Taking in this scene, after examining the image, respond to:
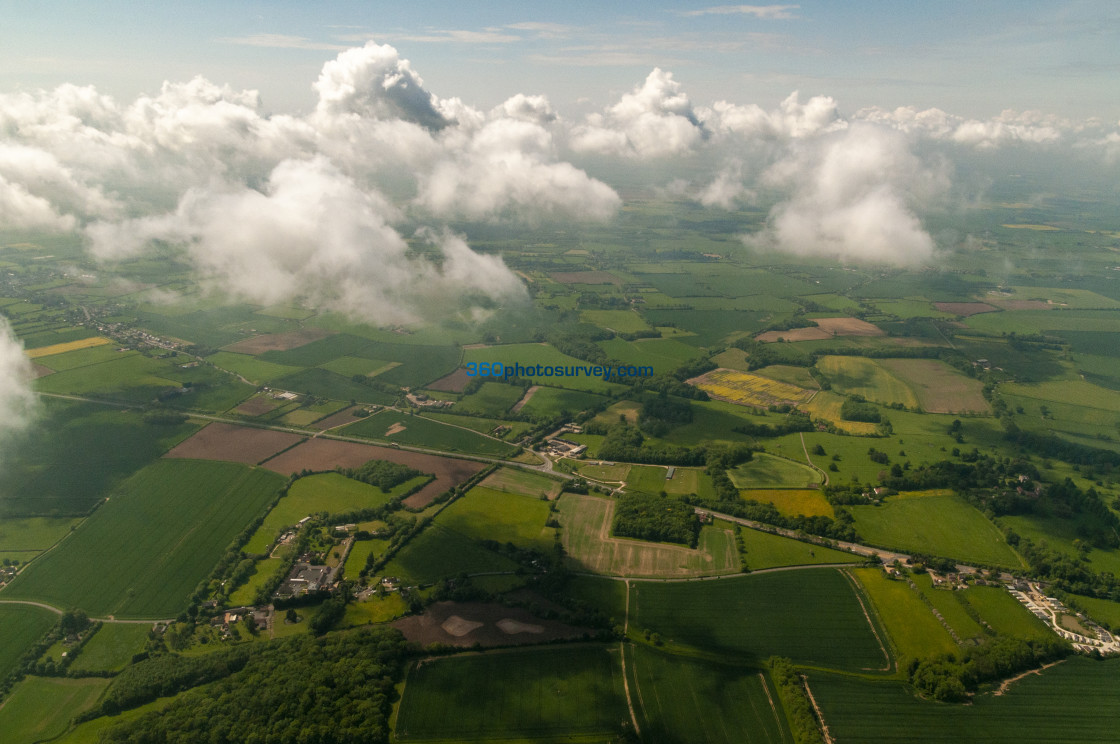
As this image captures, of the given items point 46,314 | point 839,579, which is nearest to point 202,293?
point 46,314

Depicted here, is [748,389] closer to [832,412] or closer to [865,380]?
[832,412]

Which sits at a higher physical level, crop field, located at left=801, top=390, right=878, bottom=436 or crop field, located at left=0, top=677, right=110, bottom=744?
crop field, located at left=801, top=390, right=878, bottom=436

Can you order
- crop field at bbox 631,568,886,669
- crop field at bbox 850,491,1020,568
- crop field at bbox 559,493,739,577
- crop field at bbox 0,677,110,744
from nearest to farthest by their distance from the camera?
crop field at bbox 0,677,110,744 < crop field at bbox 631,568,886,669 < crop field at bbox 559,493,739,577 < crop field at bbox 850,491,1020,568

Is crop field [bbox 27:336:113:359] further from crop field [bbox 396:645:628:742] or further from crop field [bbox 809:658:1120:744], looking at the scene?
crop field [bbox 809:658:1120:744]

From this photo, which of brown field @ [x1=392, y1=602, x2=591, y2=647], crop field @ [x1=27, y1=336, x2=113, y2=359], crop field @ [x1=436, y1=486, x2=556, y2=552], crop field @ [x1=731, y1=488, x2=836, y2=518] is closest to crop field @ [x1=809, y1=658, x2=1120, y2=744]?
brown field @ [x1=392, y1=602, x2=591, y2=647]

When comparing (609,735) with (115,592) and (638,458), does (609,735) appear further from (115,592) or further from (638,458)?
(115,592)

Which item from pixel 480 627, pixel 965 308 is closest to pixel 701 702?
pixel 480 627
